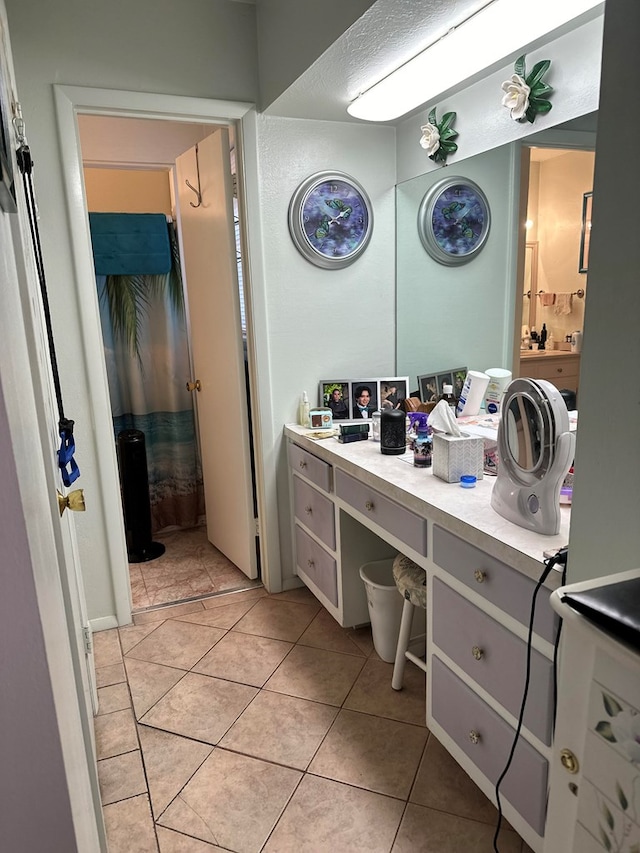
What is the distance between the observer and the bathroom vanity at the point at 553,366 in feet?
5.75

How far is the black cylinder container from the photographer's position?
82.6 inches

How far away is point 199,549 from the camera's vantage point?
333 cm

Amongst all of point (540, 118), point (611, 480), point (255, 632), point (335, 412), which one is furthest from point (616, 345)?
point (255, 632)

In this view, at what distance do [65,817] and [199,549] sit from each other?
2.71m

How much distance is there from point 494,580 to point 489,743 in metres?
0.44

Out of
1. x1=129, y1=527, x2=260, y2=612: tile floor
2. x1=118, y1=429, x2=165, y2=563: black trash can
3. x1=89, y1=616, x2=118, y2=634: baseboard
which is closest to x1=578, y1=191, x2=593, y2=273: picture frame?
x1=129, y1=527, x2=260, y2=612: tile floor

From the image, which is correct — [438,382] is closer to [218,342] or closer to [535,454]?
[218,342]

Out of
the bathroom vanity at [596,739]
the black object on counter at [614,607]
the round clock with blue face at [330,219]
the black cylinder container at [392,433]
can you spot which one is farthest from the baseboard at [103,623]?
the black object on counter at [614,607]

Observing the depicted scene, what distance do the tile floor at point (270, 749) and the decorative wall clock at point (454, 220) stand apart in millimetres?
1620

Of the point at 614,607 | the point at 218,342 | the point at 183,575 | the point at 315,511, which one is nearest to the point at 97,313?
the point at 218,342

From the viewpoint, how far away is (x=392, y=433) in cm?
210

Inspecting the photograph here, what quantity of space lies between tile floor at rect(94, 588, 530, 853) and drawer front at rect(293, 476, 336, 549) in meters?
0.42

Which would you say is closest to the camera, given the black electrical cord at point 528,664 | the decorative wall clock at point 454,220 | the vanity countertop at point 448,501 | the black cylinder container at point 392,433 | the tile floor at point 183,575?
the black electrical cord at point 528,664

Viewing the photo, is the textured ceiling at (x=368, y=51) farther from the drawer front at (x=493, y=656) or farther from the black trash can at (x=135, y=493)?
the black trash can at (x=135, y=493)
